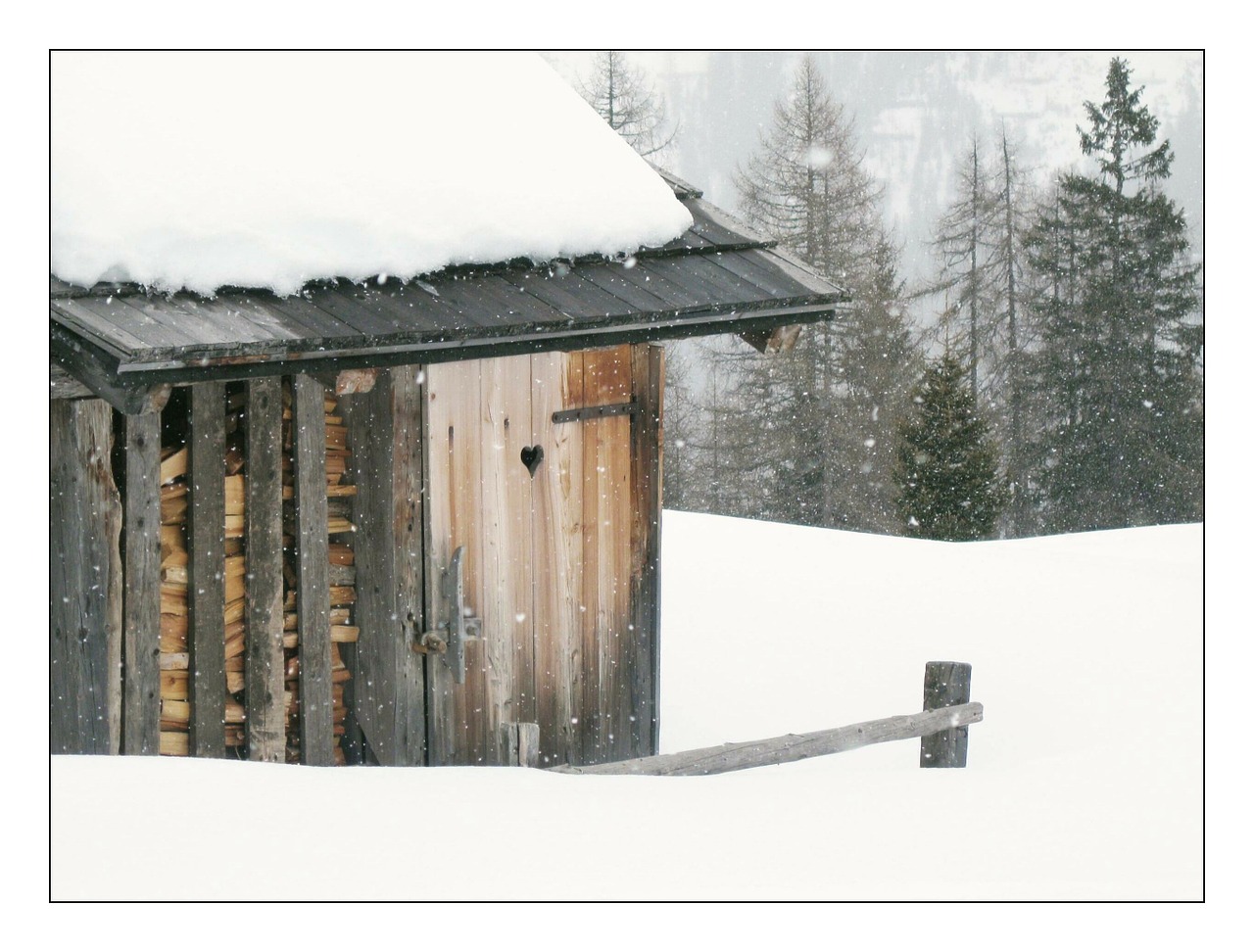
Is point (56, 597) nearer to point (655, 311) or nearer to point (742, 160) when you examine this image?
point (655, 311)

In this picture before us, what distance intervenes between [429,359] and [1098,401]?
66.4 ft

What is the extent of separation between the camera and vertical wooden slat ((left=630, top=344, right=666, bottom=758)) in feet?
20.5

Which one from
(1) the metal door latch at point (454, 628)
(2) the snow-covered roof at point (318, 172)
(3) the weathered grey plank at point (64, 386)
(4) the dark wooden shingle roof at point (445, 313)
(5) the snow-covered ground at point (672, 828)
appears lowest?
(5) the snow-covered ground at point (672, 828)

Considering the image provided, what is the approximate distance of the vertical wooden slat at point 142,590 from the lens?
4.61 metres

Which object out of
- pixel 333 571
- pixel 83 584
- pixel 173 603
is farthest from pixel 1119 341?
pixel 83 584

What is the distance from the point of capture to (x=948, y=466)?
19.2 metres

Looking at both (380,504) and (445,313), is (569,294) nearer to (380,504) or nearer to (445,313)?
(445,313)

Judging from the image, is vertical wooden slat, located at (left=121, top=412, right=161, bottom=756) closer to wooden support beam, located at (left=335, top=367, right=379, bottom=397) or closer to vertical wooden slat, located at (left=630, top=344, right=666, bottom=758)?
wooden support beam, located at (left=335, top=367, right=379, bottom=397)

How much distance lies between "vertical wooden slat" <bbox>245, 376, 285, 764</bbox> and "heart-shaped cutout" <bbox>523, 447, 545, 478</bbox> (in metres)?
1.23

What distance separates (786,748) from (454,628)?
5.16 feet

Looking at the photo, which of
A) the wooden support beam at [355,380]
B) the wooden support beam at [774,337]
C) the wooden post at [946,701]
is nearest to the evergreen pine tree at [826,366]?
the wooden post at [946,701]

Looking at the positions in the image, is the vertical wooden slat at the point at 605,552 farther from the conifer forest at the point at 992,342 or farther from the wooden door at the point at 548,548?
the conifer forest at the point at 992,342

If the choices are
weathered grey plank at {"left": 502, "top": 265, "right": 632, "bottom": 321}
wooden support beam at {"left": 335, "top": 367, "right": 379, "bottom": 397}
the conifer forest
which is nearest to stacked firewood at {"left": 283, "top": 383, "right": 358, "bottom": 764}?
wooden support beam at {"left": 335, "top": 367, "right": 379, "bottom": 397}

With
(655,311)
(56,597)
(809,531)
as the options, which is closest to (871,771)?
(655,311)
